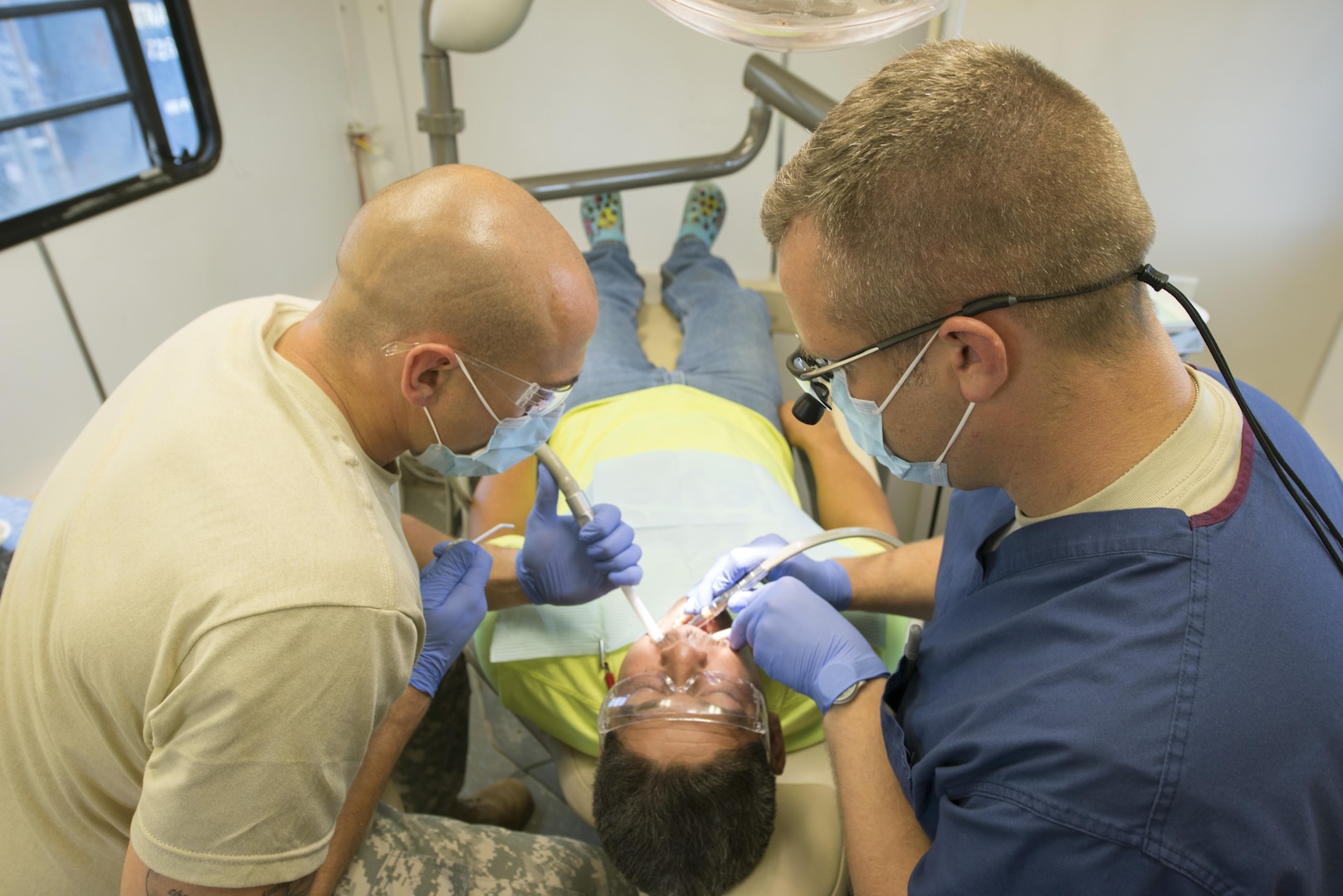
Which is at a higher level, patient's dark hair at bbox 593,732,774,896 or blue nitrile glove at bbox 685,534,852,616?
blue nitrile glove at bbox 685,534,852,616

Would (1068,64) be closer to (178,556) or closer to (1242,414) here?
(1242,414)

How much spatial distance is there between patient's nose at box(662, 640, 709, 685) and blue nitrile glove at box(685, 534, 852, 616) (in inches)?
3.7

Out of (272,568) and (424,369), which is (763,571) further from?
(272,568)

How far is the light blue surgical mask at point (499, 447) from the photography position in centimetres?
122

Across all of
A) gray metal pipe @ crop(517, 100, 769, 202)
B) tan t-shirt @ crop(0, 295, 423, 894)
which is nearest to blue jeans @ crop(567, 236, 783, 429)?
gray metal pipe @ crop(517, 100, 769, 202)

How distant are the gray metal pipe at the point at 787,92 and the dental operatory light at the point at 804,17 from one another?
1.83 feet

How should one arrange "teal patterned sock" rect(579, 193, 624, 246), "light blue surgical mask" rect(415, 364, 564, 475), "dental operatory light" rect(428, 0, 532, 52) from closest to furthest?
1. "light blue surgical mask" rect(415, 364, 564, 475)
2. "dental operatory light" rect(428, 0, 532, 52)
3. "teal patterned sock" rect(579, 193, 624, 246)

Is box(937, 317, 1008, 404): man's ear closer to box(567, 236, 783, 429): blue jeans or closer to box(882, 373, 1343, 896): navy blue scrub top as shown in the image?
box(882, 373, 1343, 896): navy blue scrub top

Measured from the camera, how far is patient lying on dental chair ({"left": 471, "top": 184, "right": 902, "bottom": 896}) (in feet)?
4.22

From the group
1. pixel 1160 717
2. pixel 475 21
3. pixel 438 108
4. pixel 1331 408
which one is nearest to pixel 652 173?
pixel 438 108

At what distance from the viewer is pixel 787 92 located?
1.81 metres

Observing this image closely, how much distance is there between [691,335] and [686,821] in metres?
1.50

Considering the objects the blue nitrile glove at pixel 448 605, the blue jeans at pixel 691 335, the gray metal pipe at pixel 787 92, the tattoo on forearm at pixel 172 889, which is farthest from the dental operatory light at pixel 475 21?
the tattoo on forearm at pixel 172 889

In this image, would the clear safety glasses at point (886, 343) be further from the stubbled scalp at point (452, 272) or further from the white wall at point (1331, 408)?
the white wall at point (1331, 408)
